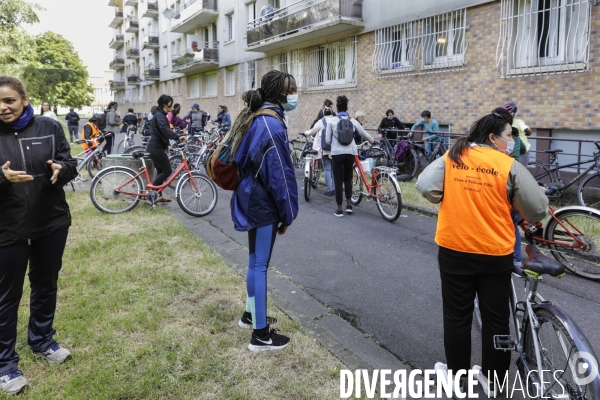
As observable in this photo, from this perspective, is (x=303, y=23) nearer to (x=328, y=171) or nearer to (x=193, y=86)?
(x=328, y=171)

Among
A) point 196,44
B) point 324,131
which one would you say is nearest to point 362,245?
point 324,131

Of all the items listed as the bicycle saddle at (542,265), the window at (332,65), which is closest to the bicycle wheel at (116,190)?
the bicycle saddle at (542,265)

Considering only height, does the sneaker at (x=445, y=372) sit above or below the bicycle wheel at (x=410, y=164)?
below

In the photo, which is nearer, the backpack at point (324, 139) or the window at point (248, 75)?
the backpack at point (324, 139)

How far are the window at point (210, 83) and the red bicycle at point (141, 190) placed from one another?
2044cm

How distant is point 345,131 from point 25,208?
5.22 meters

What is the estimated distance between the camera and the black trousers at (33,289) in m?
2.86

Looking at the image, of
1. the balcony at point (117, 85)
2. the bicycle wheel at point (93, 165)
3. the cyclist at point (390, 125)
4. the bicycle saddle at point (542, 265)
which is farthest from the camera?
the balcony at point (117, 85)

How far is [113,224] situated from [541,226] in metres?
5.75

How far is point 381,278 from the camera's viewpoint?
5.02 m

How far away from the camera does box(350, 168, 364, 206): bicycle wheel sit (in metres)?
8.16

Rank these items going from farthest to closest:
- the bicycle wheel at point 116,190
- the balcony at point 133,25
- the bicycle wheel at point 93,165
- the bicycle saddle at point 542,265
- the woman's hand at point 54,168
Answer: the balcony at point 133,25 → the bicycle wheel at point 93,165 → the bicycle wheel at point 116,190 → the woman's hand at point 54,168 → the bicycle saddle at point 542,265

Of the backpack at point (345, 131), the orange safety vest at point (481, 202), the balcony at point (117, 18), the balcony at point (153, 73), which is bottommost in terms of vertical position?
the orange safety vest at point (481, 202)

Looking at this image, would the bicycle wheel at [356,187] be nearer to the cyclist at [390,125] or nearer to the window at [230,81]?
the cyclist at [390,125]
